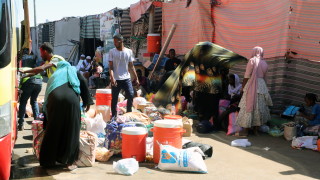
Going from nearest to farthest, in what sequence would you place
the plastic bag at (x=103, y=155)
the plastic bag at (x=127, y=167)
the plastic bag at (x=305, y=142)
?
the plastic bag at (x=127, y=167), the plastic bag at (x=103, y=155), the plastic bag at (x=305, y=142)

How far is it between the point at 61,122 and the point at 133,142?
1062 millimetres

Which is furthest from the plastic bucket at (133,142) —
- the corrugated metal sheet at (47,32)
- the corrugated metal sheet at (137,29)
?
the corrugated metal sheet at (47,32)

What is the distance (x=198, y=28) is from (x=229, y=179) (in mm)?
6656

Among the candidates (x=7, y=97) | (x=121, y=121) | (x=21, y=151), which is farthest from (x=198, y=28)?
(x=7, y=97)

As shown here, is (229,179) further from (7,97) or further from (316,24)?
(316,24)

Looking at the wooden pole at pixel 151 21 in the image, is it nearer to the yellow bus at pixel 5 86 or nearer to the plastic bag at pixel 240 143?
the plastic bag at pixel 240 143

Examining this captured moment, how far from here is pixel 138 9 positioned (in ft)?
44.0

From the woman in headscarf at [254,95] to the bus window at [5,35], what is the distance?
473 cm

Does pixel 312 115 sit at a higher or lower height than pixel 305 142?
higher

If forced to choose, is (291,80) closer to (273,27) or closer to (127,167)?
(273,27)

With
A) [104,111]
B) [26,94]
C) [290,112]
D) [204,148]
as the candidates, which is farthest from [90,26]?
[204,148]

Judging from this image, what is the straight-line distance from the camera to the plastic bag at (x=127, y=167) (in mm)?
4723

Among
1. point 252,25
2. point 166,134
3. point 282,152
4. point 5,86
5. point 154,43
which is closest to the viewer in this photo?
point 5,86

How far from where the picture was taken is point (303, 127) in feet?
23.4
